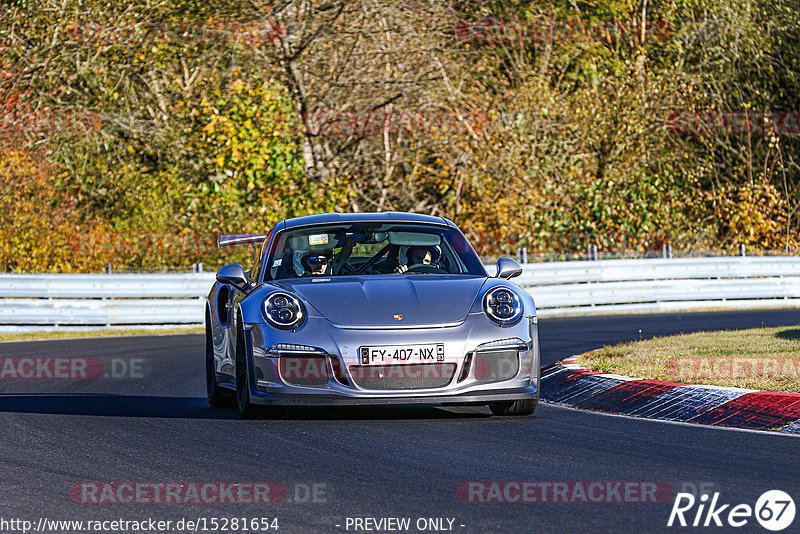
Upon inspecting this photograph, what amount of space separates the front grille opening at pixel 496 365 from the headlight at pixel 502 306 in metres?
0.21

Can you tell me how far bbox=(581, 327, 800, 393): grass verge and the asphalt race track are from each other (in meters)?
1.22

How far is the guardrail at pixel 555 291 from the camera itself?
21.5 meters

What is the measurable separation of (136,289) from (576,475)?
54.7 ft

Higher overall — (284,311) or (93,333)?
(284,311)

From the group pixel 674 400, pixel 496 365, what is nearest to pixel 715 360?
pixel 674 400

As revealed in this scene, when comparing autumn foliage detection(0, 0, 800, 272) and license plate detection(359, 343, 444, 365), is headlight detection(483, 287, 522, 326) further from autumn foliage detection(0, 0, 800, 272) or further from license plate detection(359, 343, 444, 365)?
autumn foliage detection(0, 0, 800, 272)

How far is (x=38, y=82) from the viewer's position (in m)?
29.9

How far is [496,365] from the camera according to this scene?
27.4ft

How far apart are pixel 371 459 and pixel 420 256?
9.32 ft

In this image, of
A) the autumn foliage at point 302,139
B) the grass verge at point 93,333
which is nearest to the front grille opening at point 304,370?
the grass verge at point 93,333

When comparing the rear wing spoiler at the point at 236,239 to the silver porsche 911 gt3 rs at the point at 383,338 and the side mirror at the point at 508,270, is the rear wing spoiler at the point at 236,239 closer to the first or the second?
the silver porsche 911 gt3 rs at the point at 383,338

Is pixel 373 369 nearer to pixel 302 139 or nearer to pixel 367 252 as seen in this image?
pixel 367 252

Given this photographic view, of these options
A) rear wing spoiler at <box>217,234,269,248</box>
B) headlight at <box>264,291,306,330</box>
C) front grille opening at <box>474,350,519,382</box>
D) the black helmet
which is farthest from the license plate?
rear wing spoiler at <box>217,234,269,248</box>

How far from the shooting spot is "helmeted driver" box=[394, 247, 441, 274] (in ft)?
Result: 31.2
